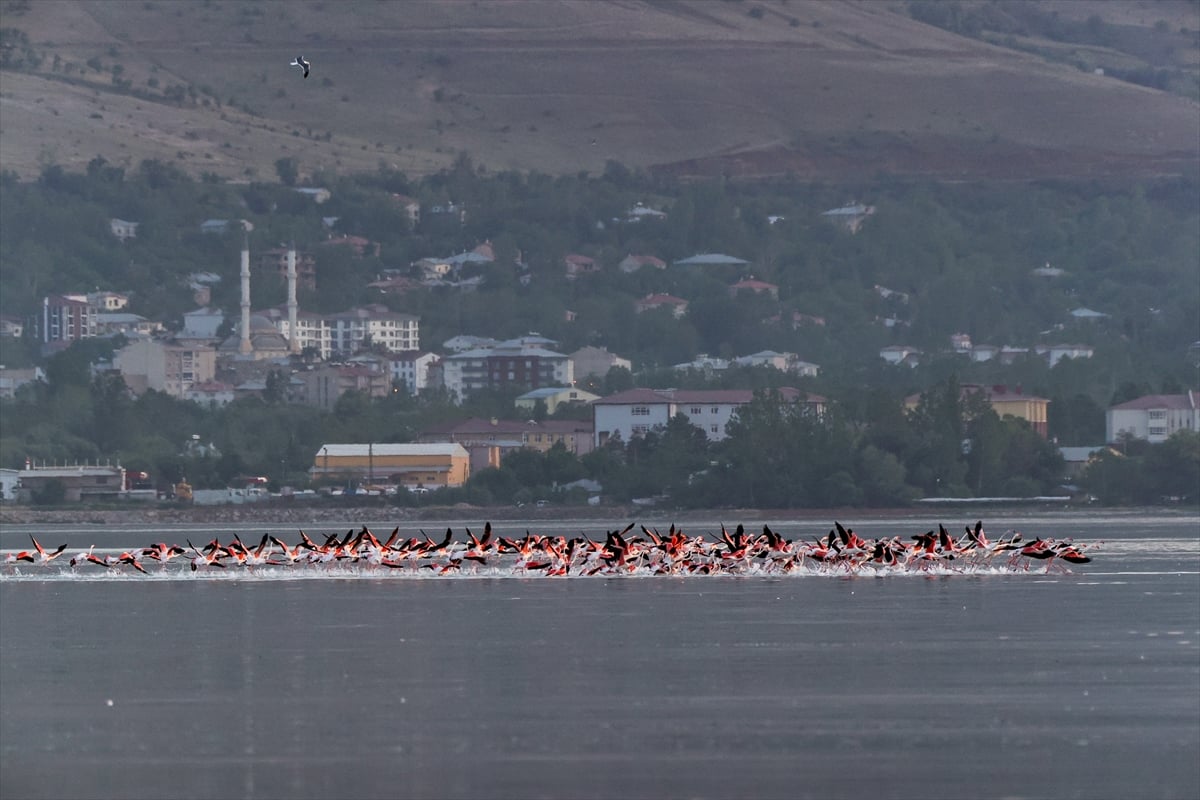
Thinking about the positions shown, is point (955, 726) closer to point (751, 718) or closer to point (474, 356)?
point (751, 718)

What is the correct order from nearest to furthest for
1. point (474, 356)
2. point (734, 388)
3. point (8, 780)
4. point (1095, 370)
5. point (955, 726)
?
1. point (8, 780)
2. point (955, 726)
3. point (734, 388)
4. point (1095, 370)
5. point (474, 356)

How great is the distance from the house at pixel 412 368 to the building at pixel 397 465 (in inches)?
2157

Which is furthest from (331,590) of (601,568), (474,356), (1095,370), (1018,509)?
(474,356)

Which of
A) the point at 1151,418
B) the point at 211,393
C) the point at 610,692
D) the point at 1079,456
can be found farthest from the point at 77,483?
the point at 610,692

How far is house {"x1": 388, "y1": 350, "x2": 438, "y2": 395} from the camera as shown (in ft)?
550

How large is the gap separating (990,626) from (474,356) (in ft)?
419

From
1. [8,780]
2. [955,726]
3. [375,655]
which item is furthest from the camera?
[375,655]

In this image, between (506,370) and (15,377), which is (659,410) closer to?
(506,370)

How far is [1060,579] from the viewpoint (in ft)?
162

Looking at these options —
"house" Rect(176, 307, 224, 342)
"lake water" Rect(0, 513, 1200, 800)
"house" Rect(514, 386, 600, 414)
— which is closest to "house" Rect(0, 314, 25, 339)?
"house" Rect(176, 307, 224, 342)

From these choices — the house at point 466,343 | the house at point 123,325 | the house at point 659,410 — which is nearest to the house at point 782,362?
the house at point 466,343

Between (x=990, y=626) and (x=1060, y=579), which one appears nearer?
(x=990, y=626)

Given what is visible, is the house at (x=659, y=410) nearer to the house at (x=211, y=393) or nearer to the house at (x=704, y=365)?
→ the house at (x=704, y=365)

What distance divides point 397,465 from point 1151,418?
116 ft
